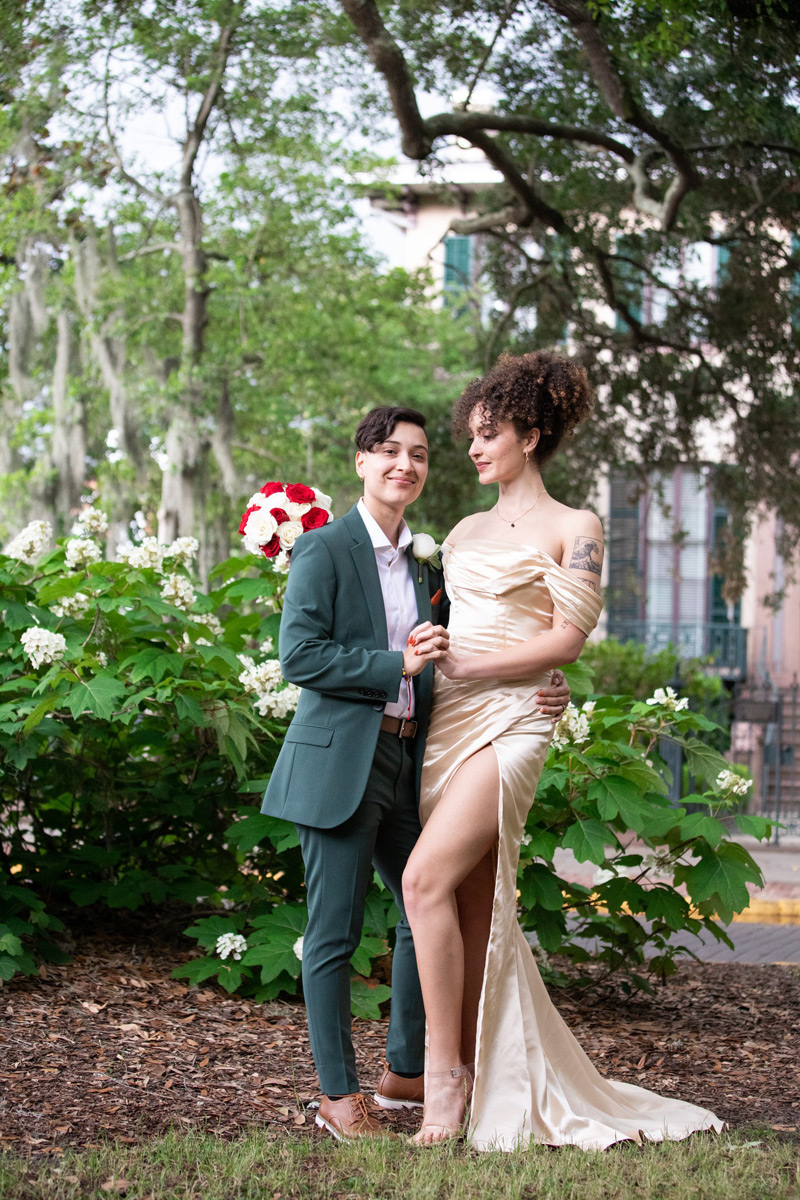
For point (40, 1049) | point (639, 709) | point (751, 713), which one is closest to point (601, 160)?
point (751, 713)

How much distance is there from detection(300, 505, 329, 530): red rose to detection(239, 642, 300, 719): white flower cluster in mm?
757

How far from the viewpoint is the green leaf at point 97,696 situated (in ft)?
15.1

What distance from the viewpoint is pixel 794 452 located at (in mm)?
14031

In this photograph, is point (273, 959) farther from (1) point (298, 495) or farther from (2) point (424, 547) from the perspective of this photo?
(2) point (424, 547)

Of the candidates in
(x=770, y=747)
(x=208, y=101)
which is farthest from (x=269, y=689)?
(x=770, y=747)

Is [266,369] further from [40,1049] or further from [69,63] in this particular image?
[40,1049]

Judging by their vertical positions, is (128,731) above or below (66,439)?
below

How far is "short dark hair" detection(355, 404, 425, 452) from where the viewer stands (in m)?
3.83

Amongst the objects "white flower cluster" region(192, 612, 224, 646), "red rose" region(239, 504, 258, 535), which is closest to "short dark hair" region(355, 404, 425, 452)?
"red rose" region(239, 504, 258, 535)

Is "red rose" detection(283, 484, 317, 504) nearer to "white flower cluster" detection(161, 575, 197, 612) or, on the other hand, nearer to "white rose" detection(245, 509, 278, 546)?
"white rose" detection(245, 509, 278, 546)

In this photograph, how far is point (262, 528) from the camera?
450cm

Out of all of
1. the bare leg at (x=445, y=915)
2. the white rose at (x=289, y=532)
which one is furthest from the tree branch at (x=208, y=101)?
the bare leg at (x=445, y=915)

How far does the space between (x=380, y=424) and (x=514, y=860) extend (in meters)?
1.44

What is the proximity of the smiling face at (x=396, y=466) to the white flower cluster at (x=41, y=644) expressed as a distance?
163 centimetres
